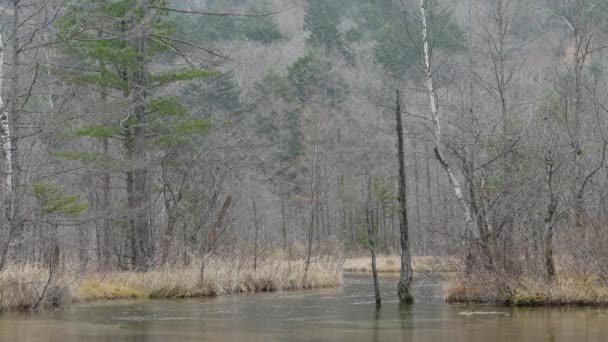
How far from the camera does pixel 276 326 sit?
47.7 feet

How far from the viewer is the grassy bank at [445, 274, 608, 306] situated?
54.5 ft

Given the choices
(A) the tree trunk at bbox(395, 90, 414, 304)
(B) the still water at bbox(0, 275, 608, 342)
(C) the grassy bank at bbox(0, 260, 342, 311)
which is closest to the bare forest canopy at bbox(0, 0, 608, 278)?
(C) the grassy bank at bbox(0, 260, 342, 311)

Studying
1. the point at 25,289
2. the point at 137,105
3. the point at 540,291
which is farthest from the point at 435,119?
the point at 25,289

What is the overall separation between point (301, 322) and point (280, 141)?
39.8 metres

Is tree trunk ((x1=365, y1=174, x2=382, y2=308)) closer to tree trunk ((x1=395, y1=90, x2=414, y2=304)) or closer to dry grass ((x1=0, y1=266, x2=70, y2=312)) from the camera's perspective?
tree trunk ((x1=395, y1=90, x2=414, y2=304))

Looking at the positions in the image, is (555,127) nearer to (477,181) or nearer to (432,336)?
(477,181)

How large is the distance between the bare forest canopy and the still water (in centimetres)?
198

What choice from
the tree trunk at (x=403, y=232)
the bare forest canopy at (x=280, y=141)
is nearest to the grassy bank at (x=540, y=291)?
the bare forest canopy at (x=280, y=141)

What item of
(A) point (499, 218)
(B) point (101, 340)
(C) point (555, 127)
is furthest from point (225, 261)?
(B) point (101, 340)

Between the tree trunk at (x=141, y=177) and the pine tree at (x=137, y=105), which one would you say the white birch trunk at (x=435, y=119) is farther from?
the tree trunk at (x=141, y=177)

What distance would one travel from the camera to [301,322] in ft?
49.6

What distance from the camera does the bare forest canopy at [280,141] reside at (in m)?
18.7

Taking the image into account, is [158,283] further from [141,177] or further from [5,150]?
[141,177]

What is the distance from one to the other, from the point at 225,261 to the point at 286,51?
176ft
